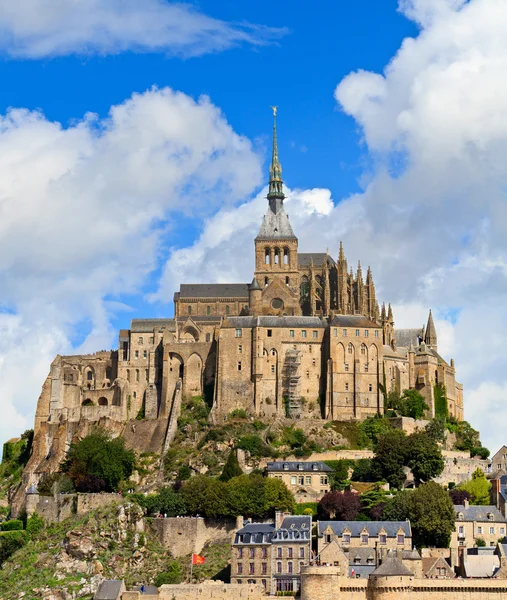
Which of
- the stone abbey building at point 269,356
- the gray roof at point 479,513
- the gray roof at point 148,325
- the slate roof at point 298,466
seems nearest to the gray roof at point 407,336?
the stone abbey building at point 269,356

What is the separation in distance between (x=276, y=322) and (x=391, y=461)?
19.3 metres

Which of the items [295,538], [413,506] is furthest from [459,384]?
[295,538]

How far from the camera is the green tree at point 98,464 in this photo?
94312mm

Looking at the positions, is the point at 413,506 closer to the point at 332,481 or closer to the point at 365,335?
the point at 332,481

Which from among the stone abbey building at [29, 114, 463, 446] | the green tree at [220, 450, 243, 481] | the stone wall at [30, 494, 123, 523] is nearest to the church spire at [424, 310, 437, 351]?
the stone abbey building at [29, 114, 463, 446]

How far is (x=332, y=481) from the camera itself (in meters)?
91.8

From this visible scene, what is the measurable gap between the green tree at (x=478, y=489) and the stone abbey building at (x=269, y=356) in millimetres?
13131

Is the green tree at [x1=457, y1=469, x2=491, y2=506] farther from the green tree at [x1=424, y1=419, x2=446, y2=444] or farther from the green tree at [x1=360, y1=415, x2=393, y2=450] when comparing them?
the green tree at [x1=360, y1=415, x2=393, y2=450]

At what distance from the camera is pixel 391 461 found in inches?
3629

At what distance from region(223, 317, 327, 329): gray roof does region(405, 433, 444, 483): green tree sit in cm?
1693

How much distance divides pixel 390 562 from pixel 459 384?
133 ft

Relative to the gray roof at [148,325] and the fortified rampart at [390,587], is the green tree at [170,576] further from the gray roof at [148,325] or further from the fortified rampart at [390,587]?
the gray roof at [148,325]

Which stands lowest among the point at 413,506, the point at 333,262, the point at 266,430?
the point at 413,506

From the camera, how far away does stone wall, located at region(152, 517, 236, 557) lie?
3346 inches
